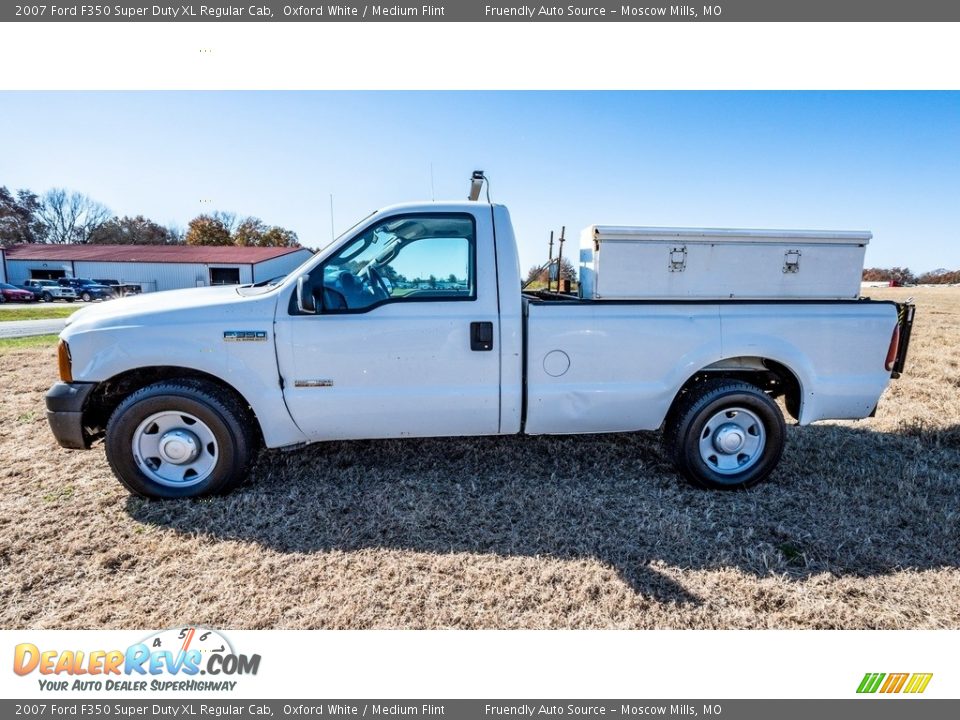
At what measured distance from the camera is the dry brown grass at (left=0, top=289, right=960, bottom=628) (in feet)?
8.00

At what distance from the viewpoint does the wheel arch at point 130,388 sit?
11.0ft

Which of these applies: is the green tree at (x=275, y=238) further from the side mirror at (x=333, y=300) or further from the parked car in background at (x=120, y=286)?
the side mirror at (x=333, y=300)

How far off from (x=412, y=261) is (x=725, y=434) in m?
2.65

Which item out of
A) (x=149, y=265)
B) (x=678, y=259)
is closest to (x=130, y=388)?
(x=678, y=259)

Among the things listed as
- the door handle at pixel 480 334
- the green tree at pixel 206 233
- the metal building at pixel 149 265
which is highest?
the green tree at pixel 206 233

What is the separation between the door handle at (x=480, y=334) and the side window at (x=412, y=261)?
21 cm

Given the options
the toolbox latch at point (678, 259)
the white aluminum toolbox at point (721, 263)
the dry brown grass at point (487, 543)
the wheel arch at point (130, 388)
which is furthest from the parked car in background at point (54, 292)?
the toolbox latch at point (678, 259)

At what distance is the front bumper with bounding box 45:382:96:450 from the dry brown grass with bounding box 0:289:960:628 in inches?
21.6

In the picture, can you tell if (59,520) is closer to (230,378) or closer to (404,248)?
(230,378)

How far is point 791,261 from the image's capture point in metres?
3.49

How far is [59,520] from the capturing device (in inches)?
125

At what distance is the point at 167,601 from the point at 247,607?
0.42 meters

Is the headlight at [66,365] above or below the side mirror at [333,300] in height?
below

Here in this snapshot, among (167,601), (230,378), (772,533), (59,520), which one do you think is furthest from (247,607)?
(772,533)
